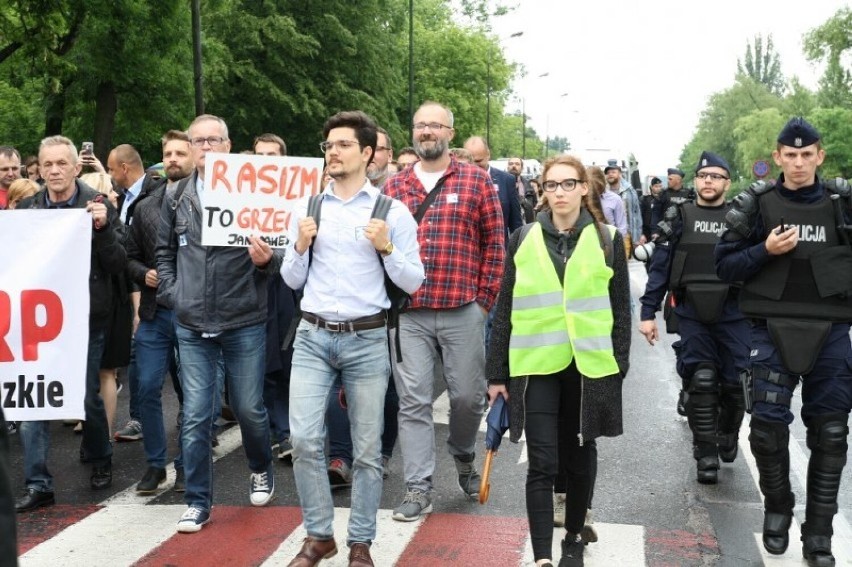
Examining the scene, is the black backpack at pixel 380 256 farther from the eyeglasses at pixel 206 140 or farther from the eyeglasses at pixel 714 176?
the eyeglasses at pixel 714 176

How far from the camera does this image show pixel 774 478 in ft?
19.4

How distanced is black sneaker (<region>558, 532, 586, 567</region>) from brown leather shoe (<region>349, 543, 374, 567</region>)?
2.80 ft

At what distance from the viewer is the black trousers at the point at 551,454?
527 cm

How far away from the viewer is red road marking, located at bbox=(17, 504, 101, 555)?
244 inches

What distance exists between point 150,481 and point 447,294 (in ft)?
6.71

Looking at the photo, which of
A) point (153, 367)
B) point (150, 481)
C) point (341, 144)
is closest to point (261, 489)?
point (150, 481)

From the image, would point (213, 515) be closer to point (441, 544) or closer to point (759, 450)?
point (441, 544)

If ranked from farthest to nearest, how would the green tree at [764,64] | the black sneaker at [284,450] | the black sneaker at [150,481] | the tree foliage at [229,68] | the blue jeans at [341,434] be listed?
the green tree at [764,64], the tree foliage at [229,68], the black sneaker at [284,450], the blue jeans at [341,434], the black sneaker at [150,481]

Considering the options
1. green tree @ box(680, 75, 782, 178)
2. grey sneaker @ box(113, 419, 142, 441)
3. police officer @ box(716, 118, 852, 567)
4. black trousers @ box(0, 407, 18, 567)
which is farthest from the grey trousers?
Answer: green tree @ box(680, 75, 782, 178)

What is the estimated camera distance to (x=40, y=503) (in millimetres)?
6824

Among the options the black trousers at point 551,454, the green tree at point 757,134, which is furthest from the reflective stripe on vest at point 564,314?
the green tree at point 757,134

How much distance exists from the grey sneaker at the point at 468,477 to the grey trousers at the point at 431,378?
0.05m

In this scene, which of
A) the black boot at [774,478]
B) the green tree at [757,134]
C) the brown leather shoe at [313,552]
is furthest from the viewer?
the green tree at [757,134]

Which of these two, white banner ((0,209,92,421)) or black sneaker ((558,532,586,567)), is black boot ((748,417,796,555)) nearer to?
black sneaker ((558,532,586,567))
